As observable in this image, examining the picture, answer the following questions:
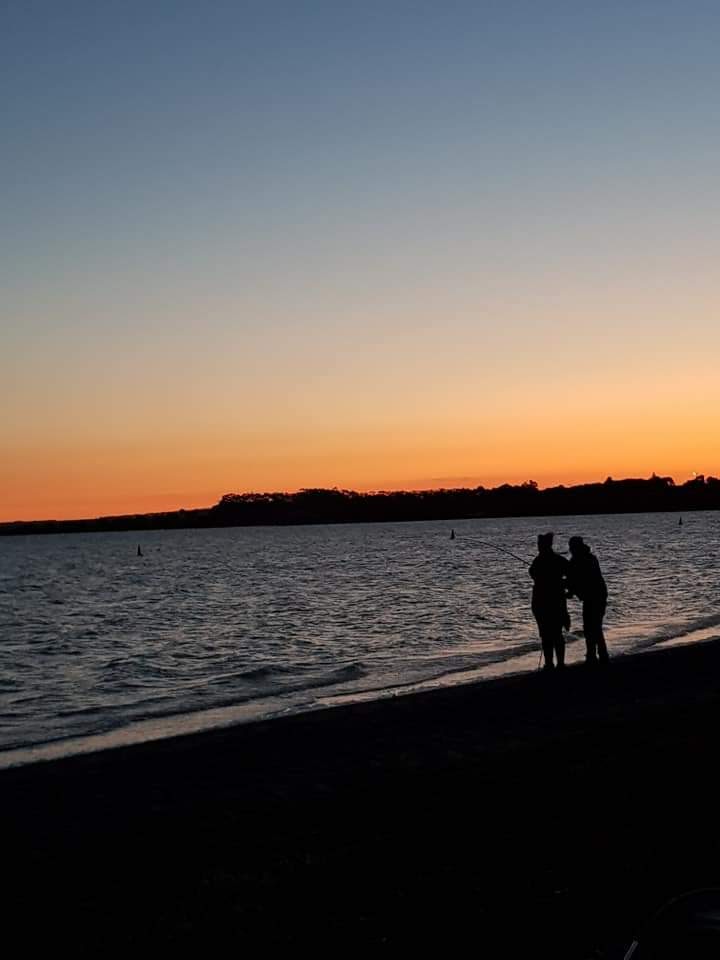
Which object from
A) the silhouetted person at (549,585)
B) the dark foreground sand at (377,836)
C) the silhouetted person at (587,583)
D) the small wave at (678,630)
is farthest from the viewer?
the small wave at (678,630)

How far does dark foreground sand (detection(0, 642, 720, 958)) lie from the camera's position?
587cm

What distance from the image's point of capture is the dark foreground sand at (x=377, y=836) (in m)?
5.87

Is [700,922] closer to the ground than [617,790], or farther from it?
farther from it

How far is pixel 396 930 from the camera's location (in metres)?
5.75

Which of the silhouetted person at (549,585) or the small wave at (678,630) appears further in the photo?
the small wave at (678,630)

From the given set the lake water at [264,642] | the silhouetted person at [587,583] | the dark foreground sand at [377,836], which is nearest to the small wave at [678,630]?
the lake water at [264,642]

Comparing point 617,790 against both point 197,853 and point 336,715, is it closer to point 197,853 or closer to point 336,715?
point 197,853

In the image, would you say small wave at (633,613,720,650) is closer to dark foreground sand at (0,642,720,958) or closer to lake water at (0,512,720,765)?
lake water at (0,512,720,765)

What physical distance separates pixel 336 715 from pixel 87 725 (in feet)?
16.1

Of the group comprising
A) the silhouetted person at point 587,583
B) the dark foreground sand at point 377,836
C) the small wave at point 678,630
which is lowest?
the small wave at point 678,630

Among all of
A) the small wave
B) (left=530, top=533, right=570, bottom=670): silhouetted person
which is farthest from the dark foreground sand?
the small wave

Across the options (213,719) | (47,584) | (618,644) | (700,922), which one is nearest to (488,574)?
(47,584)

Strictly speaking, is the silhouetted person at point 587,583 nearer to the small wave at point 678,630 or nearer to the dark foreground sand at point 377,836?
the dark foreground sand at point 377,836

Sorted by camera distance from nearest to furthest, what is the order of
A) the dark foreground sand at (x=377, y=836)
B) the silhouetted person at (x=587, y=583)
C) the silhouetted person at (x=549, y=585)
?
the dark foreground sand at (x=377, y=836) → the silhouetted person at (x=549, y=585) → the silhouetted person at (x=587, y=583)
